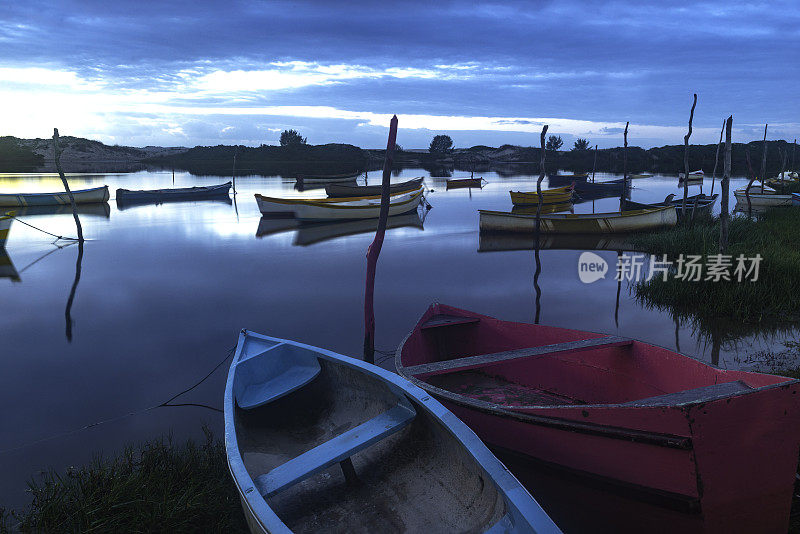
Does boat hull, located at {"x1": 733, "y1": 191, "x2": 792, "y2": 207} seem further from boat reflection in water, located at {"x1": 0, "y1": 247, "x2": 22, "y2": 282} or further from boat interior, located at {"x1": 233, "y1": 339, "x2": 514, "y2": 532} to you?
boat reflection in water, located at {"x1": 0, "y1": 247, "x2": 22, "y2": 282}

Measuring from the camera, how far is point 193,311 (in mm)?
12609

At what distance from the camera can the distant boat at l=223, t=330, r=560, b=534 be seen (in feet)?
11.7

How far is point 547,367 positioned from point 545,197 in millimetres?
27006

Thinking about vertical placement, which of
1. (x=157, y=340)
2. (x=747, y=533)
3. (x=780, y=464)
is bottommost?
(x=157, y=340)

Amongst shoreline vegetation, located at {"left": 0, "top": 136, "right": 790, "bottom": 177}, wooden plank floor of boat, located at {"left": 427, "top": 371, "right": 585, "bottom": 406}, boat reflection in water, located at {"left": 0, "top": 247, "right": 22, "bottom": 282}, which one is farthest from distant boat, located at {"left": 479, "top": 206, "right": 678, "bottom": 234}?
shoreline vegetation, located at {"left": 0, "top": 136, "right": 790, "bottom": 177}

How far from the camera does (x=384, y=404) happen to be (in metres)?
5.12

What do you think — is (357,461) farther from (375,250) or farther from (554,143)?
(554,143)

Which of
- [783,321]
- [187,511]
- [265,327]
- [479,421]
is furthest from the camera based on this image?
[265,327]

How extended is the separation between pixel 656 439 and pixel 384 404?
2.53m

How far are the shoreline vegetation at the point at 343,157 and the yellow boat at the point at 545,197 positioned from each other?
6774 centimetres

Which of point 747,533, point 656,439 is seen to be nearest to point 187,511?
point 656,439

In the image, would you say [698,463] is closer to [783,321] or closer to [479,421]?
[479,421]

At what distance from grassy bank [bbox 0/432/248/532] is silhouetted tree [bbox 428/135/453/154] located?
466 ft

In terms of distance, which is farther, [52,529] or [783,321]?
[783,321]
